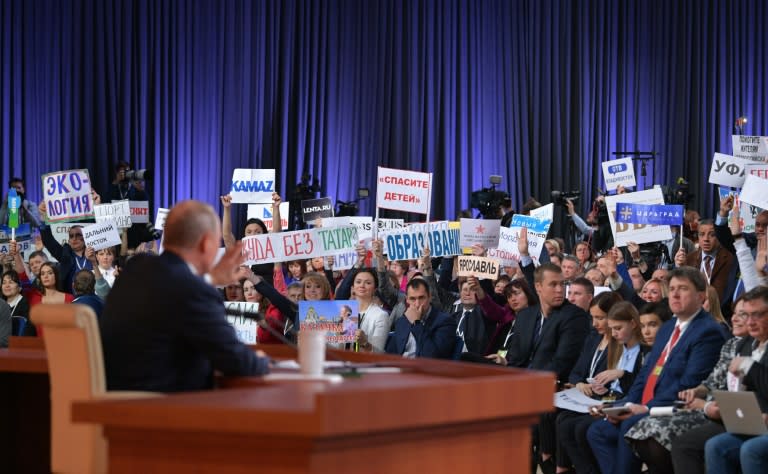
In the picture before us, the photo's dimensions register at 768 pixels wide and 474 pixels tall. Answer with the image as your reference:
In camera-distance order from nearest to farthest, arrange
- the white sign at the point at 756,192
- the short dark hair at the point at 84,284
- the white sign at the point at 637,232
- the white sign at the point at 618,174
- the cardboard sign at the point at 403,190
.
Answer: the white sign at the point at 756,192, the short dark hair at the point at 84,284, the white sign at the point at 637,232, the cardboard sign at the point at 403,190, the white sign at the point at 618,174

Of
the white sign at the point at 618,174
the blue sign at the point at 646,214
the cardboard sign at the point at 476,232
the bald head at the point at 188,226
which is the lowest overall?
the bald head at the point at 188,226

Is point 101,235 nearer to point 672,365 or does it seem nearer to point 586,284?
point 586,284

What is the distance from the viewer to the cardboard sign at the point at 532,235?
9.48 m

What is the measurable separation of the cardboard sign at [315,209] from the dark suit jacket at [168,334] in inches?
313

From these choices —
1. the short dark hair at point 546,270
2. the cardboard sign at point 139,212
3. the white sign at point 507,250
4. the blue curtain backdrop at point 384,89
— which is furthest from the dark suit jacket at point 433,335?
the blue curtain backdrop at point 384,89

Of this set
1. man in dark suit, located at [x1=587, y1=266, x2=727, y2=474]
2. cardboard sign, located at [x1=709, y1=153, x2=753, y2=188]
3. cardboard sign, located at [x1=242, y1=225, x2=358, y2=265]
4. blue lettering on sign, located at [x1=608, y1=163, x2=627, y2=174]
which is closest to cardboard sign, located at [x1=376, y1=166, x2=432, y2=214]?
cardboard sign, located at [x1=242, y1=225, x2=358, y2=265]

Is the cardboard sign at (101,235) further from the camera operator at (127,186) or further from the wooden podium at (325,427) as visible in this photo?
the wooden podium at (325,427)

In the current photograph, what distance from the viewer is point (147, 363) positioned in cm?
316

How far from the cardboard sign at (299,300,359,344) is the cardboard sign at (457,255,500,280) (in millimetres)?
1696

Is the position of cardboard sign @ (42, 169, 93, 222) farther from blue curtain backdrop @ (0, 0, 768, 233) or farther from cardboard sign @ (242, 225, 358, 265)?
blue curtain backdrop @ (0, 0, 768, 233)

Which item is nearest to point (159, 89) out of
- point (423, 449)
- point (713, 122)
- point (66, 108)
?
point (66, 108)

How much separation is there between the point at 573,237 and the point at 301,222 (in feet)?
11.2

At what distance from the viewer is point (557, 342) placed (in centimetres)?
680

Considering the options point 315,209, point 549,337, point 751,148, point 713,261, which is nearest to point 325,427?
point 549,337
